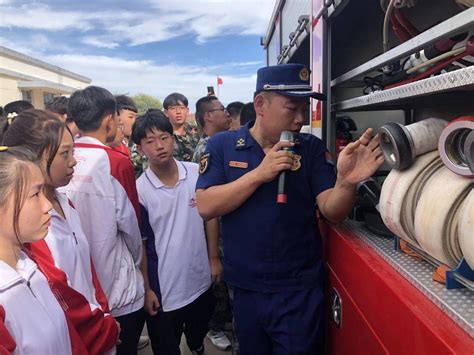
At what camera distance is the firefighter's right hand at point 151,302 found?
2.27m

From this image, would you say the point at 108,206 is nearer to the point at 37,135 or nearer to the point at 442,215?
the point at 37,135

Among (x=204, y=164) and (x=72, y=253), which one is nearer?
(x=72, y=253)

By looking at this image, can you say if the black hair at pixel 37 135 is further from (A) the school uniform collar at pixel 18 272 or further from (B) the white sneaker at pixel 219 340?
(B) the white sneaker at pixel 219 340

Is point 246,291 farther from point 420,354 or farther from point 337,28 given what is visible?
point 337,28

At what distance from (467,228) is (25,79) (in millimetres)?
20836

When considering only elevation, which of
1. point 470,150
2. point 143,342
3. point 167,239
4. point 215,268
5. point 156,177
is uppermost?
point 470,150

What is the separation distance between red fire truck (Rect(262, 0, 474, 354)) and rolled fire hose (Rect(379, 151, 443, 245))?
0.13 meters

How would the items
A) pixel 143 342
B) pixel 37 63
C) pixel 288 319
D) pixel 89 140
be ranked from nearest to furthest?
pixel 288 319 → pixel 89 140 → pixel 143 342 → pixel 37 63

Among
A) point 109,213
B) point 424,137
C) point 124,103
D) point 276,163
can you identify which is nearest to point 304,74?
point 276,163

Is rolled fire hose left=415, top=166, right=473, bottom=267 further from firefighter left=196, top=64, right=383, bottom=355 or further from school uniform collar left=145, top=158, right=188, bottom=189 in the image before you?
school uniform collar left=145, top=158, right=188, bottom=189

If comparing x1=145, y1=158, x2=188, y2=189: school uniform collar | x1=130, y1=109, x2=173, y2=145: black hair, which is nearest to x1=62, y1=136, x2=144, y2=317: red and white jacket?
x1=145, y1=158, x2=188, y2=189: school uniform collar

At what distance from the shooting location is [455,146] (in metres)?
1.05

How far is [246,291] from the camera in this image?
1860 mm

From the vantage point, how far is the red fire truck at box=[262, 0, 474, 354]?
959mm
